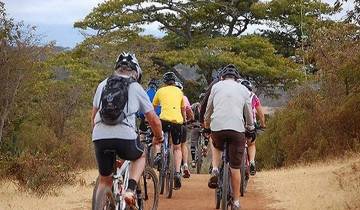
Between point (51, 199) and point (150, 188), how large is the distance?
105 inches

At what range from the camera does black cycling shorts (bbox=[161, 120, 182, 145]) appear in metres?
11.5

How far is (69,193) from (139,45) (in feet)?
84.1

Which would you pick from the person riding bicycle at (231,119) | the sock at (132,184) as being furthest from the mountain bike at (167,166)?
the sock at (132,184)

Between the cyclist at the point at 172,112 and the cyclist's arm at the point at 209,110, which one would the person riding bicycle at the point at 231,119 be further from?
the cyclist at the point at 172,112

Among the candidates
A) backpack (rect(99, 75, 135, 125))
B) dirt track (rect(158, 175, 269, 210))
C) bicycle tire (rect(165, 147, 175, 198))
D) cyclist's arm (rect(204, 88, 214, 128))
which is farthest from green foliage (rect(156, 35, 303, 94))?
backpack (rect(99, 75, 135, 125))

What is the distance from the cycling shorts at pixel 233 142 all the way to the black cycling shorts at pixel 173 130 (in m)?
2.82

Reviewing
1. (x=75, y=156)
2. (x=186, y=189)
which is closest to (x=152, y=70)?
(x=75, y=156)

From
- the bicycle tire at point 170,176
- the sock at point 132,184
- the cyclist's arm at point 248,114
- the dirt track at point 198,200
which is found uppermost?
the cyclist's arm at point 248,114

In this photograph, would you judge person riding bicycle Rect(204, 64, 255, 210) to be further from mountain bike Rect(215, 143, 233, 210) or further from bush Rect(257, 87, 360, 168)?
bush Rect(257, 87, 360, 168)

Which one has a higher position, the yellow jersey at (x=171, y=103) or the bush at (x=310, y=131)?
the yellow jersey at (x=171, y=103)

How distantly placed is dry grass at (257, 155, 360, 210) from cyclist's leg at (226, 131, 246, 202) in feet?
5.81

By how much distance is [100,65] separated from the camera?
35.5 meters

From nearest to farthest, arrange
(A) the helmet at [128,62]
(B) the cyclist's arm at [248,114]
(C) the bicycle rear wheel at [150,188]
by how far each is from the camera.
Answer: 1. (A) the helmet at [128,62]
2. (C) the bicycle rear wheel at [150,188]
3. (B) the cyclist's arm at [248,114]

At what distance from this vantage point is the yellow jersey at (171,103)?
11.5m
